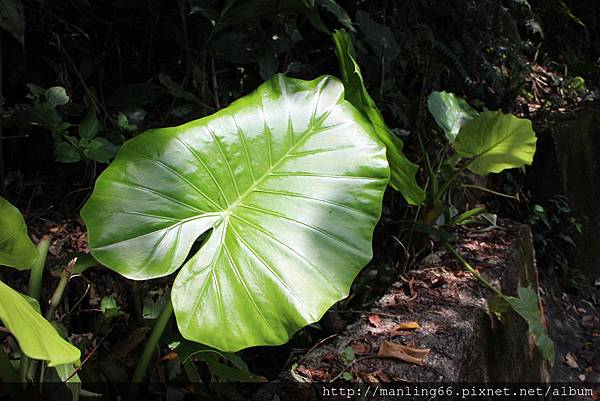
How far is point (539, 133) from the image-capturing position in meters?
3.38

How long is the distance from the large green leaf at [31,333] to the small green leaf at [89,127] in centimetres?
76

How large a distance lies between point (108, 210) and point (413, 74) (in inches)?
84.0

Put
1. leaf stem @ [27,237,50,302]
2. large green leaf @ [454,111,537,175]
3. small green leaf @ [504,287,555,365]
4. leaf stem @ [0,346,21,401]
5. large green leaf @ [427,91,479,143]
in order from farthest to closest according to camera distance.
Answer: large green leaf @ [427,91,479,143] → large green leaf @ [454,111,537,175] → small green leaf @ [504,287,555,365] → leaf stem @ [27,237,50,302] → leaf stem @ [0,346,21,401]

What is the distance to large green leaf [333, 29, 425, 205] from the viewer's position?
50.4 inches

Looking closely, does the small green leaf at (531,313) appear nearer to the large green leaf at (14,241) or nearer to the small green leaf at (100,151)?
the small green leaf at (100,151)

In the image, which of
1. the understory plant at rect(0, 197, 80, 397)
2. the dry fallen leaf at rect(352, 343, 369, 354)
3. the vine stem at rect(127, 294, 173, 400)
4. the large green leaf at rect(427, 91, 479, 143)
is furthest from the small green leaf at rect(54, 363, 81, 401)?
the large green leaf at rect(427, 91, 479, 143)

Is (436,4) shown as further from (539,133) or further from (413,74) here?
(539,133)

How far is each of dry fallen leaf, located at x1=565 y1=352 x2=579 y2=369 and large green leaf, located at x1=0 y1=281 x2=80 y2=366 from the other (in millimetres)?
2627

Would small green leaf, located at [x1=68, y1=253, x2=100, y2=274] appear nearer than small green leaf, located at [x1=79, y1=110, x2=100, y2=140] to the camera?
Yes

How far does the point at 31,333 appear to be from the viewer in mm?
515

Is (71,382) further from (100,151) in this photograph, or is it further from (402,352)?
(402,352)

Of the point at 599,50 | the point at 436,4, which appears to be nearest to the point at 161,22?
the point at 436,4

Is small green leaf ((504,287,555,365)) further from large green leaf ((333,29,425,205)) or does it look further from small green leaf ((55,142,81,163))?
small green leaf ((55,142,81,163))

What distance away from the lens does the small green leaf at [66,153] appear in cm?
120
